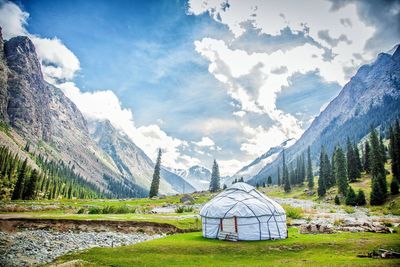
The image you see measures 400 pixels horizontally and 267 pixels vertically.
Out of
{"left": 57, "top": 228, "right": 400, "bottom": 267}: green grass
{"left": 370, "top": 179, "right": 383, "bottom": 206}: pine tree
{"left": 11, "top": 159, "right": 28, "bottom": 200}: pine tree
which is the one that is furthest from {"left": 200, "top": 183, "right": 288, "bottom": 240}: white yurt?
{"left": 11, "top": 159, "right": 28, "bottom": 200}: pine tree

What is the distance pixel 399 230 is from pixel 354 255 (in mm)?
11269

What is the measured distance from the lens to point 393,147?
6241 cm

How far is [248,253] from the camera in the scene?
683 inches

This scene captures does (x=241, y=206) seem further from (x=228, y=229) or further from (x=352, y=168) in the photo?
(x=352, y=168)

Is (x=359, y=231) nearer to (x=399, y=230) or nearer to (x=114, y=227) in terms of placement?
(x=399, y=230)

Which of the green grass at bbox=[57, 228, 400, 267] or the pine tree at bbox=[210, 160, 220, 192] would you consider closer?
the green grass at bbox=[57, 228, 400, 267]

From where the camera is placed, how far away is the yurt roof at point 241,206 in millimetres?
22797

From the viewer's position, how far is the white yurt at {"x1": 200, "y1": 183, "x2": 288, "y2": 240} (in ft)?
73.4

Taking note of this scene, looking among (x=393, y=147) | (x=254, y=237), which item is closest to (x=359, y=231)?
(x=254, y=237)

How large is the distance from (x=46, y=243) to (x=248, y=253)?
15647mm

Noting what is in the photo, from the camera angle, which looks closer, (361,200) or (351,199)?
(361,200)

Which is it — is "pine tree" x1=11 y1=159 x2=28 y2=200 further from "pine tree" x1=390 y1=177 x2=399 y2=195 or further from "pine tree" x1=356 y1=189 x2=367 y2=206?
"pine tree" x1=390 y1=177 x2=399 y2=195

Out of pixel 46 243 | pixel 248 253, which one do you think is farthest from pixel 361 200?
pixel 46 243

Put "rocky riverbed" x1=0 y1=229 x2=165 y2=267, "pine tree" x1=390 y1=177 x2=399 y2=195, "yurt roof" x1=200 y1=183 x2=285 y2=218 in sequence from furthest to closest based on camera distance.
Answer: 1. "pine tree" x1=390 y1=177 x2=399 y2=195
2. "yurt roof" x1=200 y1=183 x2=285 y2=218
3. "rocky riverbed" x1=0 y1=229 x2=165 y2=267
